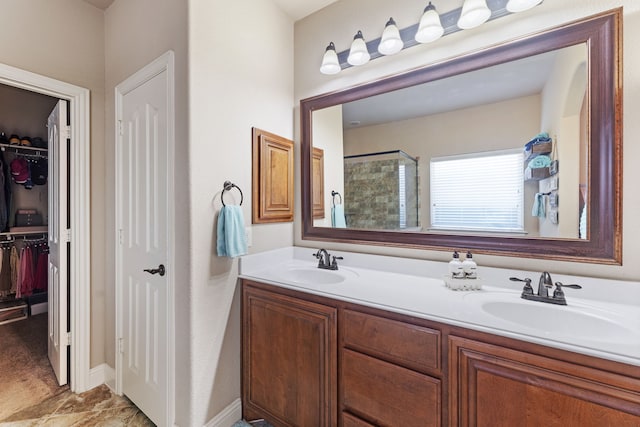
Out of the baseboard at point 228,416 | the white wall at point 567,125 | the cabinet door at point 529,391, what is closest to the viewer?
the cabinet door at point 529,391

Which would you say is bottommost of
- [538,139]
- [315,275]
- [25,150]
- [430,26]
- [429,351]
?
[429,351]

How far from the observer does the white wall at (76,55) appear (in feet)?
5.46

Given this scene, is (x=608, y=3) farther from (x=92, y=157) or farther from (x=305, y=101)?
(x=92, y=157)

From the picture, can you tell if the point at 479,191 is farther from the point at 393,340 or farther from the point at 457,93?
the point at 393,340

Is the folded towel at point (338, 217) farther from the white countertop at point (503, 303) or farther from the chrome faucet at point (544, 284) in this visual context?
the chrome faucet at point (544, 284)

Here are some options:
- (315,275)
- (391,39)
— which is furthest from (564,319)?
(391,39)

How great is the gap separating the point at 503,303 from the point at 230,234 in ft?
4.32

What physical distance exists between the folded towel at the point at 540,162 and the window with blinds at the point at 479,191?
39 mm

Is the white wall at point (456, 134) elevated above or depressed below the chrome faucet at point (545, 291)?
above

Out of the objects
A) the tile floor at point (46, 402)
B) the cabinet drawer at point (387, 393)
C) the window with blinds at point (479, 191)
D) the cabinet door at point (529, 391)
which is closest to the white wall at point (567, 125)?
the window with blinds at point (479, 191)

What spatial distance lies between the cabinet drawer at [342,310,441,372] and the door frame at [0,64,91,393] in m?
1.84

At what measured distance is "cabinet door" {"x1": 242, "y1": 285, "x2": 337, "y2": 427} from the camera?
1322 millimetres

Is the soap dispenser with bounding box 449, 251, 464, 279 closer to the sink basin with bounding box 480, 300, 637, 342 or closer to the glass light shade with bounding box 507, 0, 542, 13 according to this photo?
the sink basin with bounding box 480, 300, 637, 342

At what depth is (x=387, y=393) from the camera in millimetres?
1150
